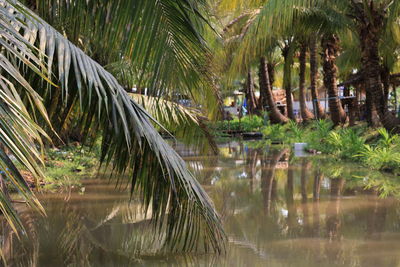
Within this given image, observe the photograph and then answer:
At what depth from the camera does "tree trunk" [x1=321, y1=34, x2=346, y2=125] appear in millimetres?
21500

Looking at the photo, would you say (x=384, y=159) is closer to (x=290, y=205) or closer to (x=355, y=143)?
(x=355, y=143)

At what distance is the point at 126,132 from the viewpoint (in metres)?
3.84

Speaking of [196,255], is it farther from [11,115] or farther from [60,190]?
[60,190]

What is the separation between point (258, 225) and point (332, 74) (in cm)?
1548

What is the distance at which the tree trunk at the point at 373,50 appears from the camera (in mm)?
14953

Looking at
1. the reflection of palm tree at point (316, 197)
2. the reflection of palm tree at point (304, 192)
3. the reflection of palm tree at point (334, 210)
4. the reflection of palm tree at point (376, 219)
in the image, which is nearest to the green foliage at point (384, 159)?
the reflection of palm tree at point (316, 197)

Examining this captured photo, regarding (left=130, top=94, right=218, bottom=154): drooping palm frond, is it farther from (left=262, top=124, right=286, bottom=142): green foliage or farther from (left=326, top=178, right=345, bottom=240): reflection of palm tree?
(left=262, top=124, right=286, bottom=142): green foliage

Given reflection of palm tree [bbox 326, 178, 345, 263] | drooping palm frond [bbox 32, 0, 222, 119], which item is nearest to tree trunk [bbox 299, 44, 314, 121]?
reflection of palm tree [bbox 326, 178, 345, 263]

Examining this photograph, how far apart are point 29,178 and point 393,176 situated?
6696 millimetres

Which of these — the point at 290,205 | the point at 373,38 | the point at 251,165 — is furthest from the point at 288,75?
the point at 290,205

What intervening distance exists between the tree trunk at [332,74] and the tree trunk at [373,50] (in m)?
5.63

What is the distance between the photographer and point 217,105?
29.0 feet

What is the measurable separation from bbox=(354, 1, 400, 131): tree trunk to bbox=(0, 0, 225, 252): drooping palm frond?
11.3 metres

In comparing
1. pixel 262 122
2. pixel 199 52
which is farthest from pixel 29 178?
pixel 262 122
